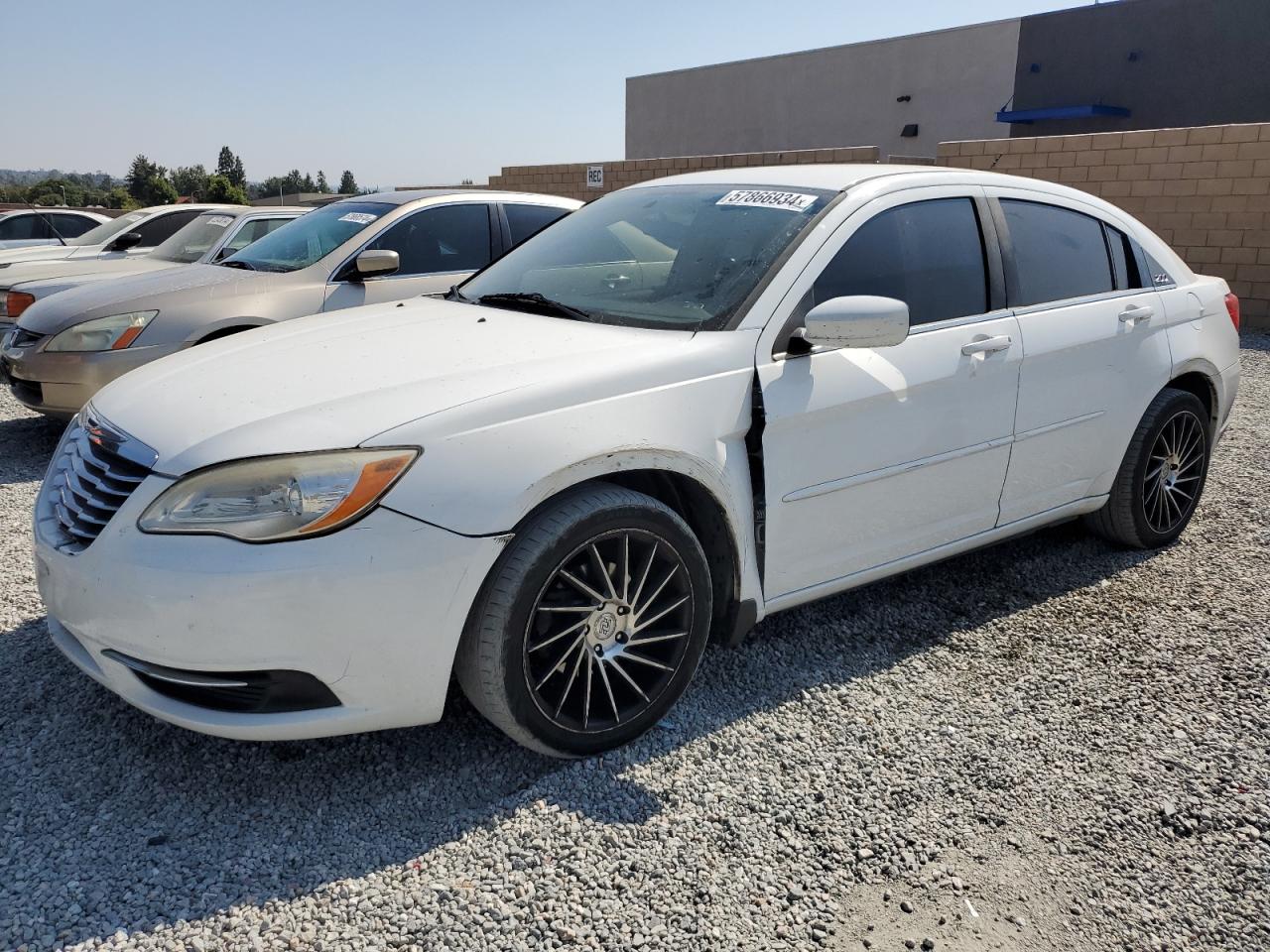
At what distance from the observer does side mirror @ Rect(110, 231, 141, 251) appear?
39.3 feet

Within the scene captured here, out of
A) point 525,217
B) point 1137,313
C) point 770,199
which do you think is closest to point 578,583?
point 770,199

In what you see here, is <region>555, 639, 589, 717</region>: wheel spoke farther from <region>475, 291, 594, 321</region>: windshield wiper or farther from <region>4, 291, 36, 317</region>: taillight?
<region>4, 291, 36, 317</region>: taillight

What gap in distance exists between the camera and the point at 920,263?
11.7 feet

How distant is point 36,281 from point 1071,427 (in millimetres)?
8255

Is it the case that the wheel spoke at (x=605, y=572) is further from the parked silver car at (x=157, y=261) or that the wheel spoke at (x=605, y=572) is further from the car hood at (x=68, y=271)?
the car hood at (x=68, y=271)

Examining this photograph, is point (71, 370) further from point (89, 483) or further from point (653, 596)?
point (653, 596)

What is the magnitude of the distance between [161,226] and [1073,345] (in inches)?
470

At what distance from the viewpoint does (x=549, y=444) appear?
2.60 metres

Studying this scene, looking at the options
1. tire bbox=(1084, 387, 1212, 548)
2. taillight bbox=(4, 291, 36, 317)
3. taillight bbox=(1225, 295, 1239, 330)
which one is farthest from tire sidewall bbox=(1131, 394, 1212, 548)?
taillight bbox=(4, 291, 36, 317)

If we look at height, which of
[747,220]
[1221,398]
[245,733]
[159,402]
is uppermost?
[747,220]

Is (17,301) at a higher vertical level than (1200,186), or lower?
lower

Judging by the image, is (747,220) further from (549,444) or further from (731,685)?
(731,685)

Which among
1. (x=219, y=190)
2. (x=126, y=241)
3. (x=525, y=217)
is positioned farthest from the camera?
(x=219, y=190)

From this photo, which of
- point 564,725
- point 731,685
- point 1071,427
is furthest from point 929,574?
point 564,725
